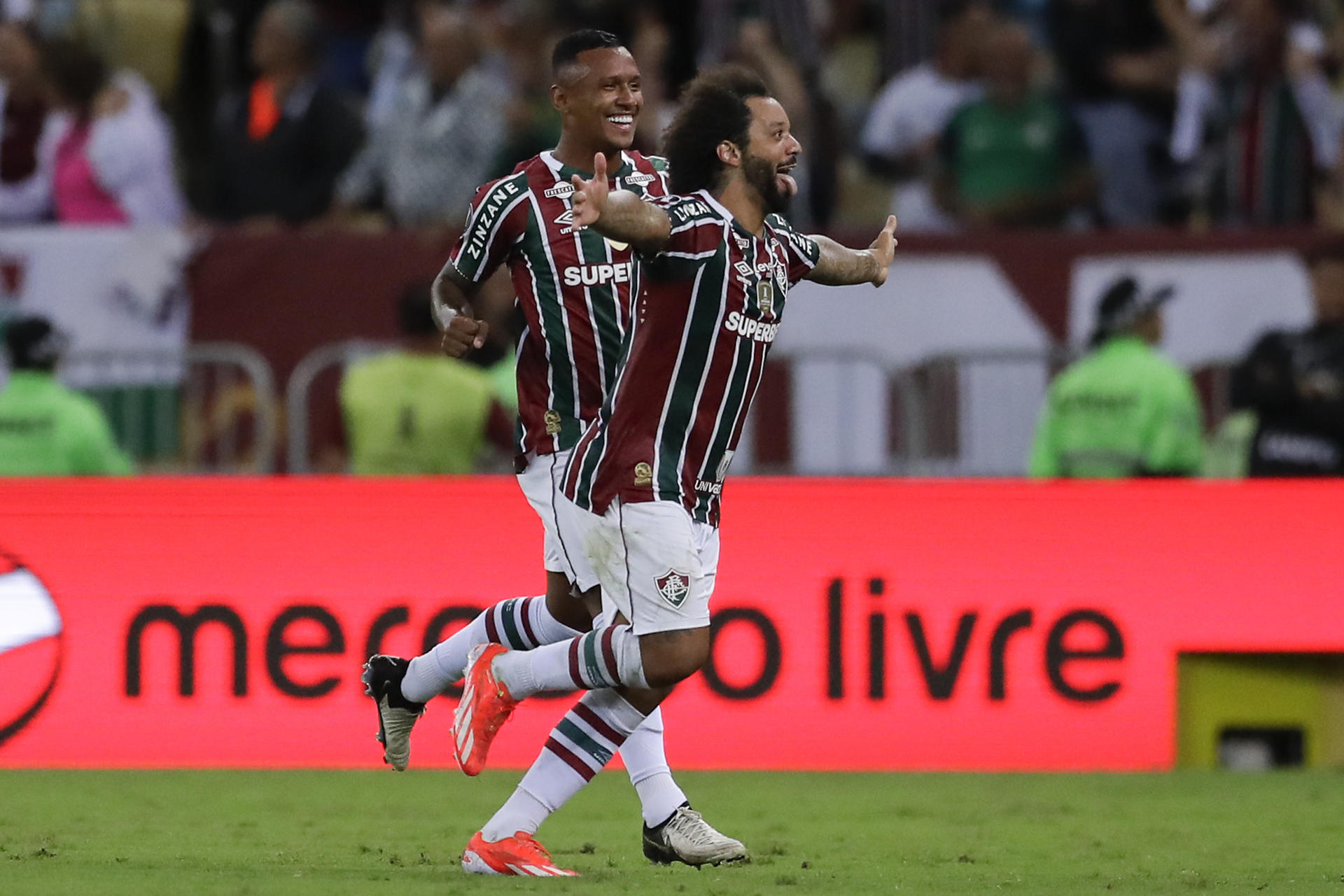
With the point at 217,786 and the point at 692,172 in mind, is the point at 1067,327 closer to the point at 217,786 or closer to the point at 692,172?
the point at 217,786

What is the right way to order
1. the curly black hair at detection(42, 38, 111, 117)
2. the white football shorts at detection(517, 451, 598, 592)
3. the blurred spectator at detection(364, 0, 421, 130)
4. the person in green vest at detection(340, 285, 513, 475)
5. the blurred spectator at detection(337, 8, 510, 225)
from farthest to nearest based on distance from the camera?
the blurred spectator at detection(364, 0, 421, 130)
the curly black hair at detection(42, 38, 111, 117)
the blurred spectator at detection(337, 8, 510, 225)
the person in green vest at detection(340, 285, 513, 475)
the white football shorts at detection(517, 451, 598, 592)

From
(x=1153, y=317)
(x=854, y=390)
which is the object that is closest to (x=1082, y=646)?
(x=1153, y=317)

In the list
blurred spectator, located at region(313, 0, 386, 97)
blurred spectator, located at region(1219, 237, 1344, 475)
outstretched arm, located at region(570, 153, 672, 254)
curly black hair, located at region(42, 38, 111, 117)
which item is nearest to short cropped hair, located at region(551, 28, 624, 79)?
outstretched arm, located at region(570, 153, 672, 254)

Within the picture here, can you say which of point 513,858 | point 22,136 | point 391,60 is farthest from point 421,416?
point 391,60

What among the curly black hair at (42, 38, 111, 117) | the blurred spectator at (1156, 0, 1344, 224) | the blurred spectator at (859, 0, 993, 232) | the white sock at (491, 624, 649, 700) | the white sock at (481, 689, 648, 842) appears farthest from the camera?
the blurred spectator at (859, 0, 993, 232)

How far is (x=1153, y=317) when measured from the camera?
11.4 metres

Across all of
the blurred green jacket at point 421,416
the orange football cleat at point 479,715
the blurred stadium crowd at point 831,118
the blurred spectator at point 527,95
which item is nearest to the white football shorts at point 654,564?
the orange football cleat at point 479,715

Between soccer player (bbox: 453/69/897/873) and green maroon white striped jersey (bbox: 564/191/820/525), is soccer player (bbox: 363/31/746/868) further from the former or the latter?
green maroon white striped jersey (bbox: 564/191/820/525)

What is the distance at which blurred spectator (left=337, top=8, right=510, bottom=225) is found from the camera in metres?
13.6

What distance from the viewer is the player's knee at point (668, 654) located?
21.2 ft

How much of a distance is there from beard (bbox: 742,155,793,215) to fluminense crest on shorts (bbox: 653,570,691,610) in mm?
1093

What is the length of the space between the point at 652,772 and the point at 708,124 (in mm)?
1980

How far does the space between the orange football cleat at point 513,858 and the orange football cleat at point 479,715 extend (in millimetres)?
219

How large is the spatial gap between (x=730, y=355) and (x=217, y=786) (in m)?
3.53
